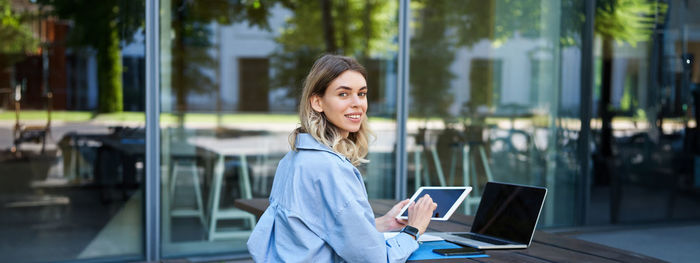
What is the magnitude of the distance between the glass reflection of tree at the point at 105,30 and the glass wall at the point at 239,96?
10.9 inches

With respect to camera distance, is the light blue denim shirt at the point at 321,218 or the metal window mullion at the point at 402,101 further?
the metal window mullion at the point at 402,101

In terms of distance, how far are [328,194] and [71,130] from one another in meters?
3.80

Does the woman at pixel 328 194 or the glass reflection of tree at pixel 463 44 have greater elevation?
the glass reflection of tree at pixel 463 44

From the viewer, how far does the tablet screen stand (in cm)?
210

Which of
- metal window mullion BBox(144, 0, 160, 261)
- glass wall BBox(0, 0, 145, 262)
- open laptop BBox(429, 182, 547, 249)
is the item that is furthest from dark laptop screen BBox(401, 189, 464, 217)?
glass wall BBox(0, 0, 145, 262)

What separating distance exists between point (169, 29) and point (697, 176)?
5.13m

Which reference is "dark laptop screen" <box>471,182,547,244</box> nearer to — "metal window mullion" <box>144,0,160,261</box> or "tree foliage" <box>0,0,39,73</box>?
"metal window mullion" <box>144,0,160,261</box>

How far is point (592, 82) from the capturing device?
5820 millimetres

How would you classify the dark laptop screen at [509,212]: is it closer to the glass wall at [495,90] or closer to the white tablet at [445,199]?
the white tablet at [445,199]

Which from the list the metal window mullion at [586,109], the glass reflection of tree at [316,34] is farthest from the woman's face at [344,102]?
the metal window mullion at [586,109]

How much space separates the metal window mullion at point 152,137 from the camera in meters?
4.48

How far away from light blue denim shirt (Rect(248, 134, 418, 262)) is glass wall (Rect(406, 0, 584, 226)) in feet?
12.7

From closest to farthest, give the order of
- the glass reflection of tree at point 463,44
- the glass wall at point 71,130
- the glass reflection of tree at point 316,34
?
the glass wall at point 71,130 → the glass reflection of tree at point 463,44 → the glass reflection of tree at point 316,34

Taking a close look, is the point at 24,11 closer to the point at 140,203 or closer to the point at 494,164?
the point at 140,203
